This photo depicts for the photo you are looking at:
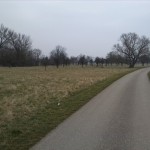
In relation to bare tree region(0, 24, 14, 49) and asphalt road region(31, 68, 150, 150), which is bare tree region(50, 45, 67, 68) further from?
asphalt road region(31, 68, 150, 150)

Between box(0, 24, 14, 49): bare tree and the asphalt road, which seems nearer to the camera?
the asphalt road

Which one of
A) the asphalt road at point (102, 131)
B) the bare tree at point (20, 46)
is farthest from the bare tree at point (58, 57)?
the asphalt road at point (102, 131)

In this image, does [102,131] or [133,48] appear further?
[133,48]

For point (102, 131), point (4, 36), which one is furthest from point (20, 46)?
point (102, 131)

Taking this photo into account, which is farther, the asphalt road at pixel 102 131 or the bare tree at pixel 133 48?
the bare tree at pixel 133 48

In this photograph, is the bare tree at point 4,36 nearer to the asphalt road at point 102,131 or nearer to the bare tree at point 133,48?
the bare tree at point 133,48

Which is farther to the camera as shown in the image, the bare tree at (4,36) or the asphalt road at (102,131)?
the bare tree at (4,36)

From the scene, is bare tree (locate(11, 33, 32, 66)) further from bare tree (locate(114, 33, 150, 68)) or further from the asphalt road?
the asphalt road

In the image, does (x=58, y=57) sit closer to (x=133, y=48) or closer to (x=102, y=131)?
(x=133, y=48)

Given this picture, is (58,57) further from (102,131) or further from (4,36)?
(102,131)

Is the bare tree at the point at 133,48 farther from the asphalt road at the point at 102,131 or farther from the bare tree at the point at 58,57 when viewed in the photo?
the asphalt road at the point at 102,131

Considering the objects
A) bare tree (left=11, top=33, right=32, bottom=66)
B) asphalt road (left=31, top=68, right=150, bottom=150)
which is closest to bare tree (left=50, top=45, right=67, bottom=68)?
bare tree (left=11, top=33, right=32, bottom=66)

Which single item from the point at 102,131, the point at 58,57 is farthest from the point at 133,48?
the point at 102,131

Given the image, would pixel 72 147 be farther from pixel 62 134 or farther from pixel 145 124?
pixel 145 124
